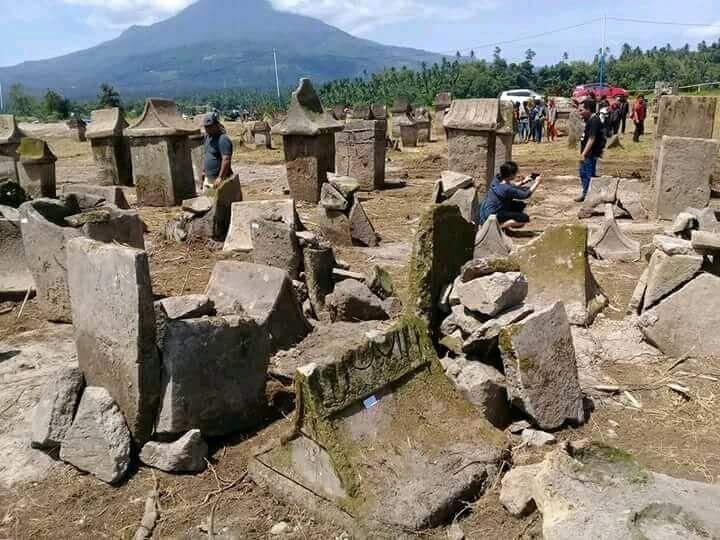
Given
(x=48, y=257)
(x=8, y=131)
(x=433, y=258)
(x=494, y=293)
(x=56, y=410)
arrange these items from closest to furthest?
(x=56, y=410) → (x=494, y=293) → (x=433, y=258) → (x=48, y=257) → (x=8, y=131)

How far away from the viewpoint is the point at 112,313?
12.8 ft

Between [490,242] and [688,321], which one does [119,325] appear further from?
[490,242]

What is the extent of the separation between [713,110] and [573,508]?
29.9ft

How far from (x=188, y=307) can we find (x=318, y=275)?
1.69m

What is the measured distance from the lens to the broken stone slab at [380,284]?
20.1 feet

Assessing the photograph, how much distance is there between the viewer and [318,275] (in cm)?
625

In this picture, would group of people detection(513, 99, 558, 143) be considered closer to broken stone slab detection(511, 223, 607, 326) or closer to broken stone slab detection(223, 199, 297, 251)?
broken stone slab detection(223, 199, 297, 251)

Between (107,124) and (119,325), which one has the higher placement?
(107,124)

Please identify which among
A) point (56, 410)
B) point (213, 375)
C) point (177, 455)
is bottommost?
point (177, 455)

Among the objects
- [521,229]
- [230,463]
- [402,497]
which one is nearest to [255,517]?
[230,463]

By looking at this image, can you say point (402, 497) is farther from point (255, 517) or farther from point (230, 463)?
point (230, 463)

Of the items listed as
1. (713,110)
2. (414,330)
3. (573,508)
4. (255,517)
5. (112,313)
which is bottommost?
(255,517)

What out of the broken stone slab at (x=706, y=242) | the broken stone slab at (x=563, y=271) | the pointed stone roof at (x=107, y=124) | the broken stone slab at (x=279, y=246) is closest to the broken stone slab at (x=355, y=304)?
the broken stone slab at (x=279, y=246)

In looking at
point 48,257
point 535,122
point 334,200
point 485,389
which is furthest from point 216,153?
point 535,122
